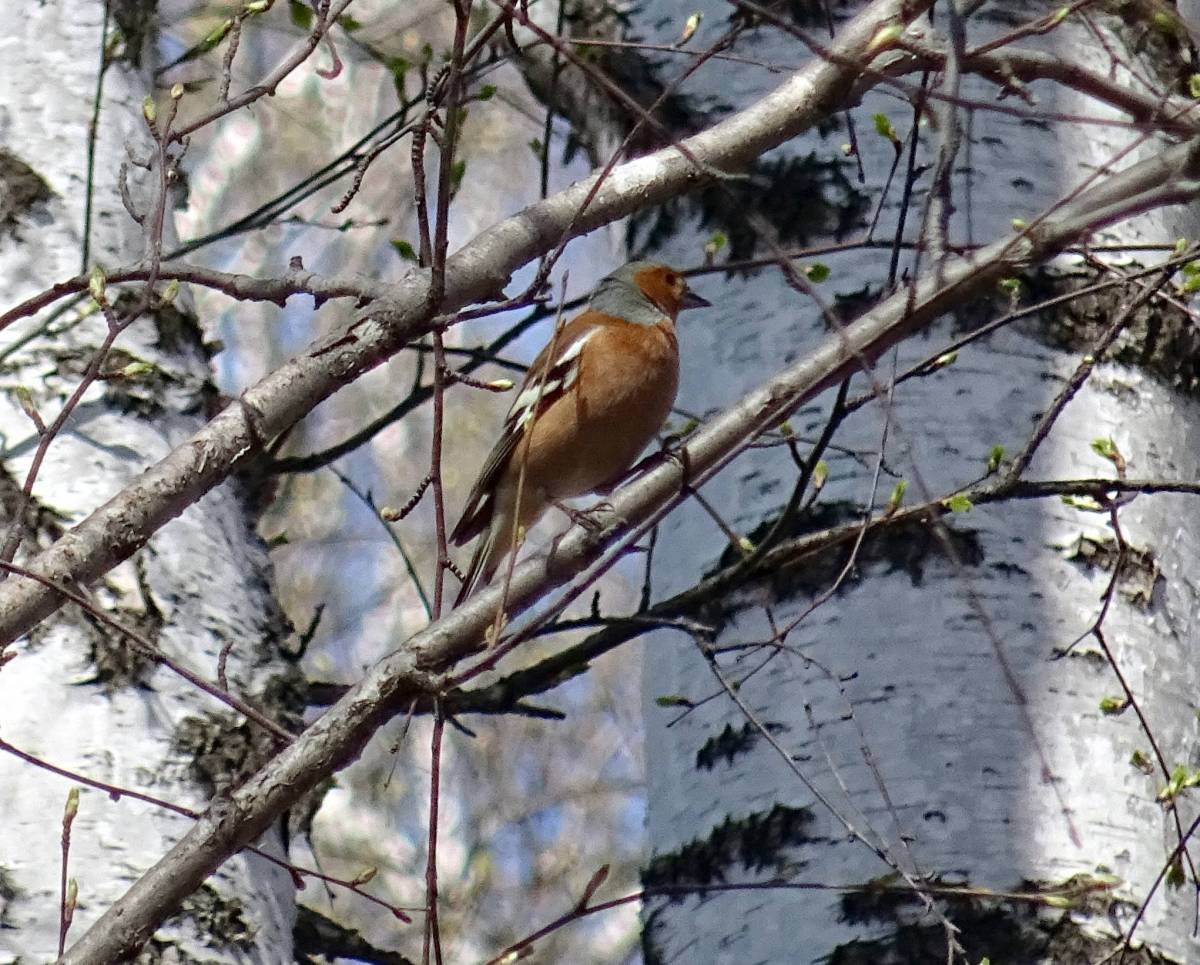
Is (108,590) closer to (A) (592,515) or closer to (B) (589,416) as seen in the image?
(A) (592,515)

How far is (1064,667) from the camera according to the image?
2715 millimetres

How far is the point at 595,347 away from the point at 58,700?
169cm

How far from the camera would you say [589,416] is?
12.2 ft

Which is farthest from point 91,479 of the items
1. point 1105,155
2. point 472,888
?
point 472,888

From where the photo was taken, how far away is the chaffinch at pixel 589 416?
3643 millimetres

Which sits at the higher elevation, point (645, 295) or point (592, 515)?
point (645, 295)

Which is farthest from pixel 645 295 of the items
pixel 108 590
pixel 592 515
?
pixel 108 590

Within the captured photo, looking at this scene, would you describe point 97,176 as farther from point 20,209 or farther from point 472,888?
point 472,888

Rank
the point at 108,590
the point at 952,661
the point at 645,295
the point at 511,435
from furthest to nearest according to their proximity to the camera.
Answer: the point at 645,295 < the point at 511,435 < the point at 952,661 < the point at 108,590

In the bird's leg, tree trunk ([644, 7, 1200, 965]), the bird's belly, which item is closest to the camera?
the bird's leg

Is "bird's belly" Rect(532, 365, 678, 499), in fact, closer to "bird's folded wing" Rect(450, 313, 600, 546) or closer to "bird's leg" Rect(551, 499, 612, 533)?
"bird's folded wing" Rect(450, 313, 600, 546)

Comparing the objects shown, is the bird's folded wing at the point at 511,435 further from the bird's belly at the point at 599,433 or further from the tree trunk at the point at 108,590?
the tree trunk at the point at 108,590

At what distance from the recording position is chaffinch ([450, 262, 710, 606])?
12.0 ft

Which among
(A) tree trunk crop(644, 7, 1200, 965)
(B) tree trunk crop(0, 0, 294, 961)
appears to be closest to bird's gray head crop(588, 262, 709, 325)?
(A) tree trunk crop(644, 7, 1200, 965)
